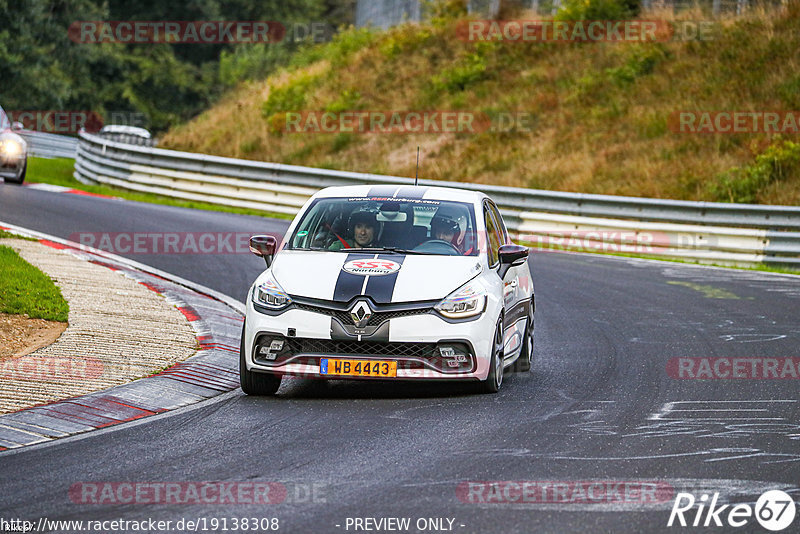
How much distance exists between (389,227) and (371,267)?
0.85 meters

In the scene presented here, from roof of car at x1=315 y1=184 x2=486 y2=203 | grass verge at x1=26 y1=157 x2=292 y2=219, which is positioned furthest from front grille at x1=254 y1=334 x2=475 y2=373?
grass verge at x1=26 y1=157 x2=292 y2=219

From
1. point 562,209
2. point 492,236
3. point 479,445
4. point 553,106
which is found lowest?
point 479,445

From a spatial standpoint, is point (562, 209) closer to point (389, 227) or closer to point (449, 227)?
point (449, 227)

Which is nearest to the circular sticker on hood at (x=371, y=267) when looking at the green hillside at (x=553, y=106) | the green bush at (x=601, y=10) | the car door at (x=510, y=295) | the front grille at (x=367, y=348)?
the front grille at (x=367, y=348)

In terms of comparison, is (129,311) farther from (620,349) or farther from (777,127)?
(777,127)

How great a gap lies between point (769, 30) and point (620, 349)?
21.2 m

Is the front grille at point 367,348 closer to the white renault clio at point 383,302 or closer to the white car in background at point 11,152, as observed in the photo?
the white renault clio at point 383,302

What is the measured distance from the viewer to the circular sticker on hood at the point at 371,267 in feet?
29.4

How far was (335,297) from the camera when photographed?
8703mm

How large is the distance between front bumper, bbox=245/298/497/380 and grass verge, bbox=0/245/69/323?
3.11 m

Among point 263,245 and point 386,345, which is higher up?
point 263,245

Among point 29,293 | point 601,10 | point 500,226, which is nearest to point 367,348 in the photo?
point 500,226

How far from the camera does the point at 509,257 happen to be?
9609 mm

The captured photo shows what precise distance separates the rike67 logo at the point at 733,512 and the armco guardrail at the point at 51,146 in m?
41.8
